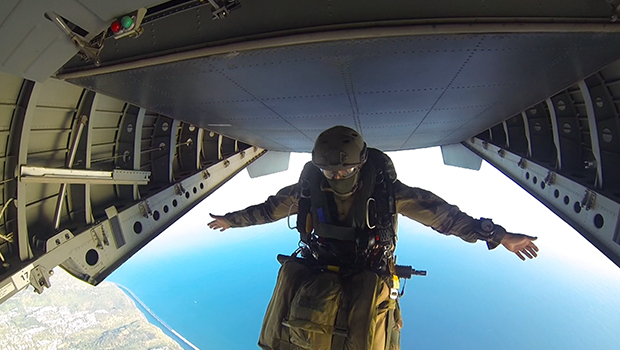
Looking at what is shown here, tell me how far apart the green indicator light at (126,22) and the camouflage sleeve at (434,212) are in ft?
7.99

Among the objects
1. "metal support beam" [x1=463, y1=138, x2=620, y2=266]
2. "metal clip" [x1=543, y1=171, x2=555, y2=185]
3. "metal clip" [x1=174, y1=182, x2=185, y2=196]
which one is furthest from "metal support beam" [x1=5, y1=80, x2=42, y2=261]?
"metal clip" [x1=543, y1=171, x2=555, y2=185]

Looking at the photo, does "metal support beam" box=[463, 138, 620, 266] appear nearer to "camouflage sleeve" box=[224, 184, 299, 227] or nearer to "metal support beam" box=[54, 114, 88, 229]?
"camouflage sleeve" box=[224, 184, 299, 227]

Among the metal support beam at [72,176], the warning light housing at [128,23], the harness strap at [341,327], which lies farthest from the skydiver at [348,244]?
the metal support beam at [72,176]

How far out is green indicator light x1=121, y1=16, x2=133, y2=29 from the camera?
2154 millimetres

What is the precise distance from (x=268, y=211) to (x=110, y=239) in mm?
3251

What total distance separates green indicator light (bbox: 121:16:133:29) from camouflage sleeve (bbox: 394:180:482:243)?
2434 millimetres

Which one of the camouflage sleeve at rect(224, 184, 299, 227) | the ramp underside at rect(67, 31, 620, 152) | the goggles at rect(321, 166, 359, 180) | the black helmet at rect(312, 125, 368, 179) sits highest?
the ramp underside at rect(67, 31, 620, 152)

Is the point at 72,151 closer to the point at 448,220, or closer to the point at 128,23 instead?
the point at 128,23

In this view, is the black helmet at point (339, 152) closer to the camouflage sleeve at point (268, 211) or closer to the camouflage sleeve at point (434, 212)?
the camouflage sleeve at point (434, 212)

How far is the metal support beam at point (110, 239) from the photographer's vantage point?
12.9 ft

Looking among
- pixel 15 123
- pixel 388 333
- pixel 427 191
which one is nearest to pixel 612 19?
pixel 427 191

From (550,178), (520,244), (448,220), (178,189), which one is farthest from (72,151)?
(550,178)

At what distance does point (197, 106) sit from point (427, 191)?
3.25 metres

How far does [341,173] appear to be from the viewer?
2.66 m
